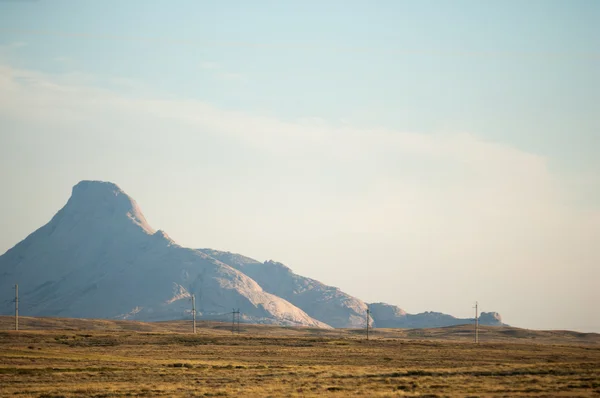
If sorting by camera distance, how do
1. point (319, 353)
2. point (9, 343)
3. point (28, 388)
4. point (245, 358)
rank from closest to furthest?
1. point (28, 388)
2. point (245, 358)
3. point (319, 353)
4. point (9, 343)

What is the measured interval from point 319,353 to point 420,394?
58716mm

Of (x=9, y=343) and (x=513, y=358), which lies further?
(x=9, y=343)

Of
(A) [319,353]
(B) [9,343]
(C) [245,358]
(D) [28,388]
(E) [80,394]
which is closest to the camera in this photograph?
(E) [80,394]

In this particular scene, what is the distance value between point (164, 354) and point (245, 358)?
13.3 metres

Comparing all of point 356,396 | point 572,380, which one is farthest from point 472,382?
point 356,396

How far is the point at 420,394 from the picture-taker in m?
52.2

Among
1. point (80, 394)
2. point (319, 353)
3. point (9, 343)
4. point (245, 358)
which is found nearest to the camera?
point (80, 394)

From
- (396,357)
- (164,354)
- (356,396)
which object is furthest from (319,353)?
(356,396)

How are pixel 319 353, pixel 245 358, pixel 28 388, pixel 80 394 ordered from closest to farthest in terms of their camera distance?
pixel 80 394 → pixel 28 388 → pixel 245 358 → pixel 319 353

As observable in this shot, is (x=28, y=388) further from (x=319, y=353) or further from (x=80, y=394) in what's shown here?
(x=319, y=353)

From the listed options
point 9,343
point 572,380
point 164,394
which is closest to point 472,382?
point 572,380

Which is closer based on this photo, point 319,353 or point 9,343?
point 319,353

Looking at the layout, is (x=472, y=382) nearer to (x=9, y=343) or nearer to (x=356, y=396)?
(x=356, y=396)

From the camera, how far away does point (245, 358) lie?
100 meters
